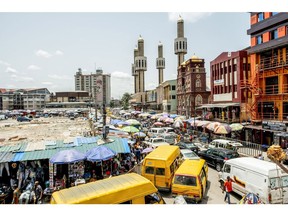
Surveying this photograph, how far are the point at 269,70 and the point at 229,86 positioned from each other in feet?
33.1

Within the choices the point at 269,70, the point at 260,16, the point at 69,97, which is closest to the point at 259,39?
the point at 260,16

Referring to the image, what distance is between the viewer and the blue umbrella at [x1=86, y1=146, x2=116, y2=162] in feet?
47.2

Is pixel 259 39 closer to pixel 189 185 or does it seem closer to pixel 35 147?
pixel 189 185

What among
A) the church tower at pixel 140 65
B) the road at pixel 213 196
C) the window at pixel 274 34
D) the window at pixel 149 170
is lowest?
the road at pixel 213 196

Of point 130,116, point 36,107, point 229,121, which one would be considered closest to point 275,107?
point 229,121

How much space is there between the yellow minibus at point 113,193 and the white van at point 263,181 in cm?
519

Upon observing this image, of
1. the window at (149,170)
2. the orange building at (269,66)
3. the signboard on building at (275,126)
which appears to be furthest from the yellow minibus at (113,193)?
the orange building at (269,66)

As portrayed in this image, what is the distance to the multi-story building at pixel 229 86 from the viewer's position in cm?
3406

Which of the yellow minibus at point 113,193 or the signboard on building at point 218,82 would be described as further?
the signboard on building at point 218,82

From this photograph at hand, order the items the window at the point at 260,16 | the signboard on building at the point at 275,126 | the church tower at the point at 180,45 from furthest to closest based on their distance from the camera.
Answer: the church tower at the point at 180,45
the window at the point at 260,16
the signboard on building at the point at 275,126

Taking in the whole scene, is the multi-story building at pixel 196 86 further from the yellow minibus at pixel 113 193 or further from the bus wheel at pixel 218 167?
the yellow minibus at pixel 113 193

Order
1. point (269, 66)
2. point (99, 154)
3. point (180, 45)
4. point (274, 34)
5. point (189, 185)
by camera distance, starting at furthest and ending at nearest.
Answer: point (180, 45)
point (269, 66)
point (274, 34)
point (99, 154)
point (189, 185)

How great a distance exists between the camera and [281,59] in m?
25.8

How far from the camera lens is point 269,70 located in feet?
89.1
